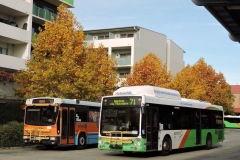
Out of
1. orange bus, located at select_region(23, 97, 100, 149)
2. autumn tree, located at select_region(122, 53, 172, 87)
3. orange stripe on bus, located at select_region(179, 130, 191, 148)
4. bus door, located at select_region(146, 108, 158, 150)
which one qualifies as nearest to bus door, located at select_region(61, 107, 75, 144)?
orange bus, located at select_region(23, 97, 100, 149)

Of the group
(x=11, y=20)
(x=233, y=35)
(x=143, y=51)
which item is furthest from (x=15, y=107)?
(x=143, y=51)

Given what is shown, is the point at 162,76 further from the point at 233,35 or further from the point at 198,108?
the point at 233,35

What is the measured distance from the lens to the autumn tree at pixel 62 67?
26688 millimetres

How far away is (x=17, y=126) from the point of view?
22.2m

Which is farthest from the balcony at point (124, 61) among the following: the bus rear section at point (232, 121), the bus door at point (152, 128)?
the bus door at point (152, 128)

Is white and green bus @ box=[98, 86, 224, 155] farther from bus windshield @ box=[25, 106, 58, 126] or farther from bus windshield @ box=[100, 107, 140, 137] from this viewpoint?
bus windshield @ box=[25, 106, 58, 126]

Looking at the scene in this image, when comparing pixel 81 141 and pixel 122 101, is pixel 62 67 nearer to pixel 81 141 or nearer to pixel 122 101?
pixel 81 141

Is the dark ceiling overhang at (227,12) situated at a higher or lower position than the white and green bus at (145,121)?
higher

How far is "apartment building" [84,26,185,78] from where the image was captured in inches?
2180

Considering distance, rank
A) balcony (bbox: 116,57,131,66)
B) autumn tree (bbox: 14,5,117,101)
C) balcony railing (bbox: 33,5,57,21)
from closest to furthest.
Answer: autumn tree (bbox: 14,5,117,101), balcony railing (bbox: 33,5,57,21), balcony (bbox: 116,57,131,66)

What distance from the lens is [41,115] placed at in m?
21.0

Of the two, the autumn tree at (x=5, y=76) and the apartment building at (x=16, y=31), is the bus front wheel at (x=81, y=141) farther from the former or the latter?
the apartment building at (x=16, y=31)

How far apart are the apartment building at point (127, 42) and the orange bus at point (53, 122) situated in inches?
1300

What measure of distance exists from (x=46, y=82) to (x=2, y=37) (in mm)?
10292
